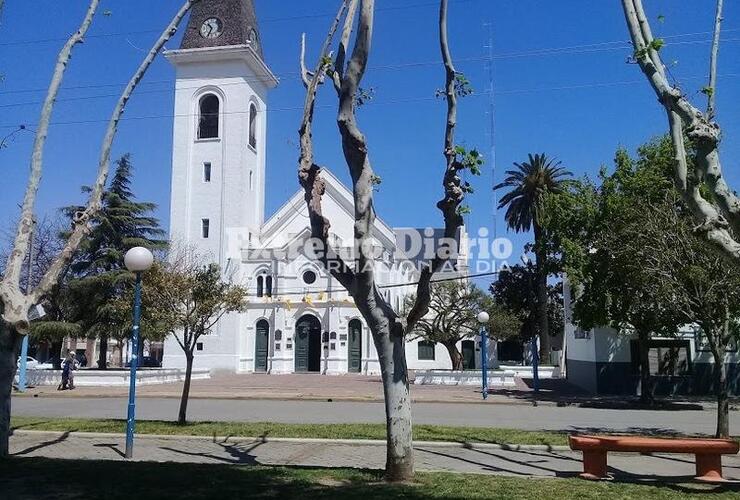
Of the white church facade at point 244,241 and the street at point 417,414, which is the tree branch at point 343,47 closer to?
the street at point 417,414

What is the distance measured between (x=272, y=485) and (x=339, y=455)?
351 cm

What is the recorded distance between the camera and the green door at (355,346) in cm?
4506

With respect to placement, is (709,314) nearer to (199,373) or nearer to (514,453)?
(514,453)

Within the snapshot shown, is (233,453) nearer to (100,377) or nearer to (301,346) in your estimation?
(100,377)

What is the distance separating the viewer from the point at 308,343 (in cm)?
4591

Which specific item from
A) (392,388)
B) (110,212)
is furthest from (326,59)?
(110,212)

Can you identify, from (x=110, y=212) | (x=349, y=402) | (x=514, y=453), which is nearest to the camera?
(x=514, y=453)

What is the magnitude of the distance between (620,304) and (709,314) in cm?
940

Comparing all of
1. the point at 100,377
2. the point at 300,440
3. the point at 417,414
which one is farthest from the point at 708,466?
the point at 100,377

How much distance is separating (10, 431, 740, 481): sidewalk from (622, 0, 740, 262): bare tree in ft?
14.1

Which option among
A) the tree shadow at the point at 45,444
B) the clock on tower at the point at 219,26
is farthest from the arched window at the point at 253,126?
the tree shadow at the point at 45,444

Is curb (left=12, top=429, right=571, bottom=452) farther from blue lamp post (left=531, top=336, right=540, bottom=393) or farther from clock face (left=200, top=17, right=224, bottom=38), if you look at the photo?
clock face (left=200, top=17, right=224, bottom=38)

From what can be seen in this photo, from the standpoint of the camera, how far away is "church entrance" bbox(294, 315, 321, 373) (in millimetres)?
45688

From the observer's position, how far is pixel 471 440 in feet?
42.1
